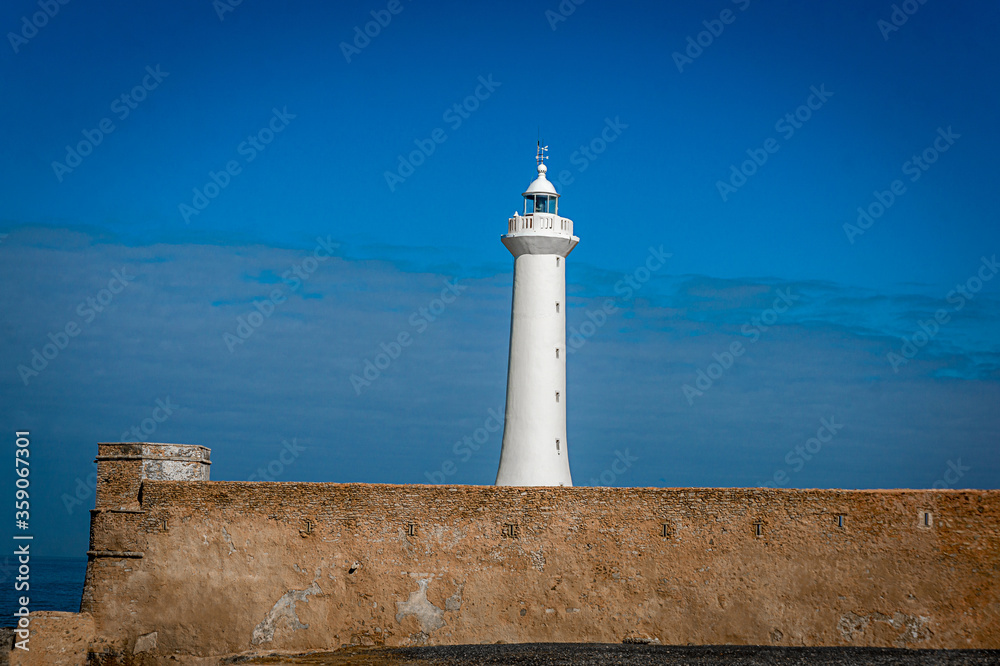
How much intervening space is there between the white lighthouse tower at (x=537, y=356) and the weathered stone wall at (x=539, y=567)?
494cm

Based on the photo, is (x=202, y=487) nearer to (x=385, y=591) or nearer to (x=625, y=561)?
(x=385, y=591)

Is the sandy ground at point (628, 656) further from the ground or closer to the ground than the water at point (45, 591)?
closer to the ground

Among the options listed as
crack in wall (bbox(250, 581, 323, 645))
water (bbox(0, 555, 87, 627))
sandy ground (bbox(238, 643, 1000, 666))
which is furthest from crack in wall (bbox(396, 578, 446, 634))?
water (bbox(0, 555, 87, 627))

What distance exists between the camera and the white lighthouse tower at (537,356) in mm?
30281

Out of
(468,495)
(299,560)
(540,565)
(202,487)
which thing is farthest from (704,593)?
(202,487)

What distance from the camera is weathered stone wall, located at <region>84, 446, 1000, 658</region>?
23781 mm

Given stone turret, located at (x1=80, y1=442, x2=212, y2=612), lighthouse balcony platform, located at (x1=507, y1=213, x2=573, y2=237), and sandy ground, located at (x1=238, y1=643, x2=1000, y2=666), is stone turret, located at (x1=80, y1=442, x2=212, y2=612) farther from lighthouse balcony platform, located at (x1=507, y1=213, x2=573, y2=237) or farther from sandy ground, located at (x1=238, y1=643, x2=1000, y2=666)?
lighthouse balcony platform, located at (x1=507, y1=213, x2=573, y2=237)

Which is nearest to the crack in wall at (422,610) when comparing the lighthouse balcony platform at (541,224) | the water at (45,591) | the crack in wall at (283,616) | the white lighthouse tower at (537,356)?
the crack in wall at (283,616)

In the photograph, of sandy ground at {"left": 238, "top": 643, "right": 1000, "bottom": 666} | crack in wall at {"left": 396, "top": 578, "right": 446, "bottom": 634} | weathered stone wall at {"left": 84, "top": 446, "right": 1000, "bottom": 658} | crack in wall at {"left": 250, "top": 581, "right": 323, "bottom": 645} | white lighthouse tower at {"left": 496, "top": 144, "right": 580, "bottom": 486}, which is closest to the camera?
sandy ground at {"left": 238, "top": 643, "right": 1000, "bottom": 666}

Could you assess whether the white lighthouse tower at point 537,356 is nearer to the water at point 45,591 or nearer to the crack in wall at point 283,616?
the crack in wall at point 283,616

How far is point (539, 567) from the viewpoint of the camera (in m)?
25.1

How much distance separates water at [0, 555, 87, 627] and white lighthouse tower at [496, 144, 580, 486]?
1980 centimetres

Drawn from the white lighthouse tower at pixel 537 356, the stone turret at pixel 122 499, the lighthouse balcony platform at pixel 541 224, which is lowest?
the stone turret at pixel 122 499

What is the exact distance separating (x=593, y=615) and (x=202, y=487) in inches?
362
